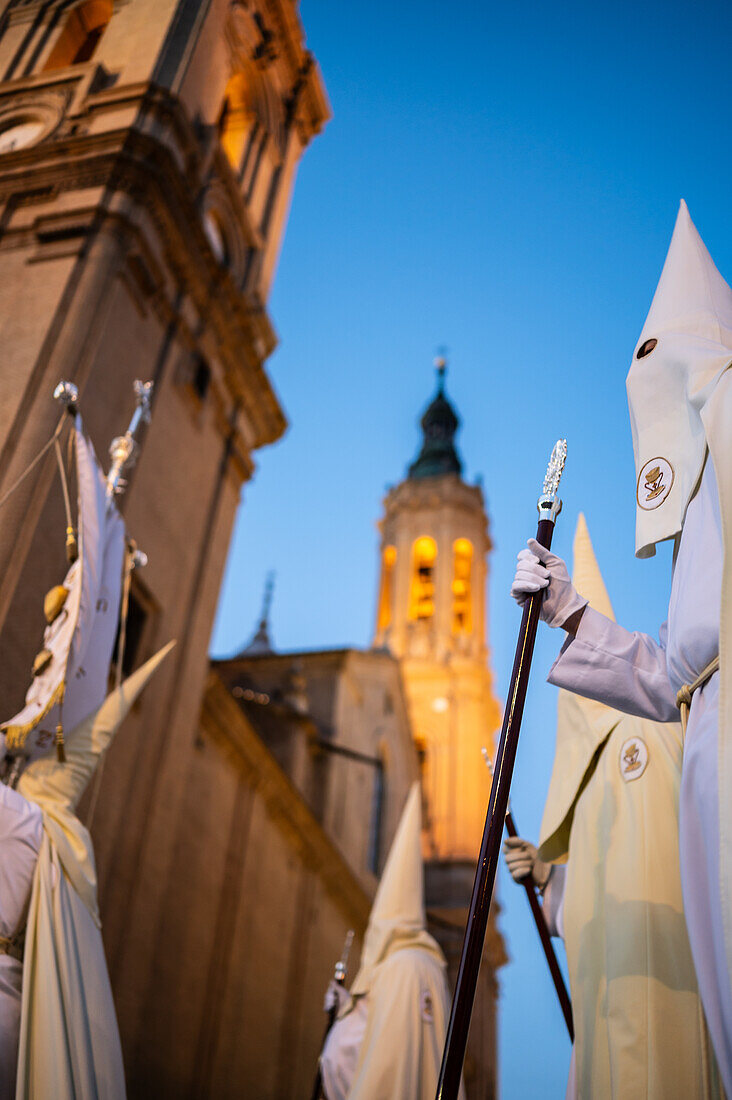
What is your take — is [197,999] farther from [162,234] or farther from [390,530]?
[390,530]

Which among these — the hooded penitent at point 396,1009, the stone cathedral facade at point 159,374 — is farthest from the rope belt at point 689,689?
the stone cathedral facade at point 159,374

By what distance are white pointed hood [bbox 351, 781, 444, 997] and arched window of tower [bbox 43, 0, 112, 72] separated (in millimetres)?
10799

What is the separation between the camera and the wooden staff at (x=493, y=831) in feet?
8.96

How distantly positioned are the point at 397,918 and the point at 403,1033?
53.6 inches

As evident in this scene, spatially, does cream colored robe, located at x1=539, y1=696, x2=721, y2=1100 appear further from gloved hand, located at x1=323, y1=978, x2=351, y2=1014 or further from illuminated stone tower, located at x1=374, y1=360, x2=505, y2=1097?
illuminated stone tower, located at x1=374, y1=360, x2=505, y2=1097

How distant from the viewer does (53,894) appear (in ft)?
15.7

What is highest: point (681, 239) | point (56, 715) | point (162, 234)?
point (162, 234)

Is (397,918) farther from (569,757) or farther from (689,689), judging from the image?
(689,689)

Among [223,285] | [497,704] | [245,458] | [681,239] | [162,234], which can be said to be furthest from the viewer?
[497,704]

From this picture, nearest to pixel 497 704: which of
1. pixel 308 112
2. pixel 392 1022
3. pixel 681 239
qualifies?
pixel 308 112

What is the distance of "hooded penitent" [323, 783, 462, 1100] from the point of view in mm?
5941

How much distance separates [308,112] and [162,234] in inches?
267

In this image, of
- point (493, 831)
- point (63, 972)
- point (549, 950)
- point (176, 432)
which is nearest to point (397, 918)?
point (549, 950)

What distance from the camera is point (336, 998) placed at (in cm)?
766
